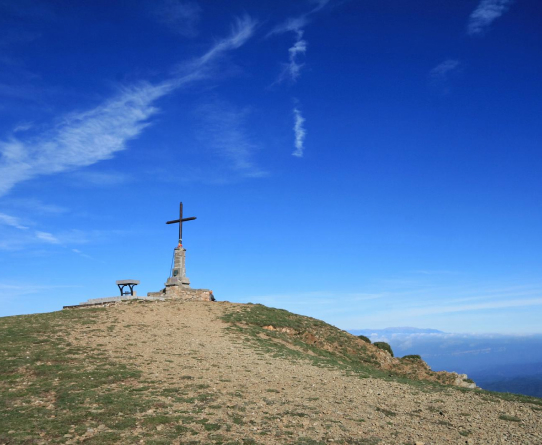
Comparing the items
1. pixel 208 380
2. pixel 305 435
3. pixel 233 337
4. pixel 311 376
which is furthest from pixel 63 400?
pixel 233 337

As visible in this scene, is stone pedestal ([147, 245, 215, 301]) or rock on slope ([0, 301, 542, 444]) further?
stone pedestal ([147, 245, 215, 301])

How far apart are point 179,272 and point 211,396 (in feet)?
87.5

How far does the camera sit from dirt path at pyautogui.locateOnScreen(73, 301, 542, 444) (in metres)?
14.0

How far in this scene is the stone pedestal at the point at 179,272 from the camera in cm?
4228

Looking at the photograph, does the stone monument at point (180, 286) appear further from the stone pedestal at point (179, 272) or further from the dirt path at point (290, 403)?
the dirt path at point (290, 403)

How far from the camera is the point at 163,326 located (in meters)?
31.3

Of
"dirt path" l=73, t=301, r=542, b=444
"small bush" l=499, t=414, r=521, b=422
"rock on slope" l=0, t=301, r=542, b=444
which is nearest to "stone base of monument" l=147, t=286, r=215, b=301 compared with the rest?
"rock on slope" l=0, t=301, r=542, b=444

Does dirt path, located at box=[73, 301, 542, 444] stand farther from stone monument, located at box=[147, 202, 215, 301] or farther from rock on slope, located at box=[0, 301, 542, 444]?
stone monument, located at box=[147, 202, 215, 301]

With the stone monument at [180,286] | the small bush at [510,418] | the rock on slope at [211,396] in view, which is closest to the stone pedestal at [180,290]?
the stone monument at [180,286]

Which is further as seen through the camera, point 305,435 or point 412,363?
point 412,363

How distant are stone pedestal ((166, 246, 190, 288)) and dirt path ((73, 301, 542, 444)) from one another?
1432cm

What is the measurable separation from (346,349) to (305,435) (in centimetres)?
1993

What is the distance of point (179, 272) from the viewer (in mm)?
42938

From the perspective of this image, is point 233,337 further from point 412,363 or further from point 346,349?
point 412,363
